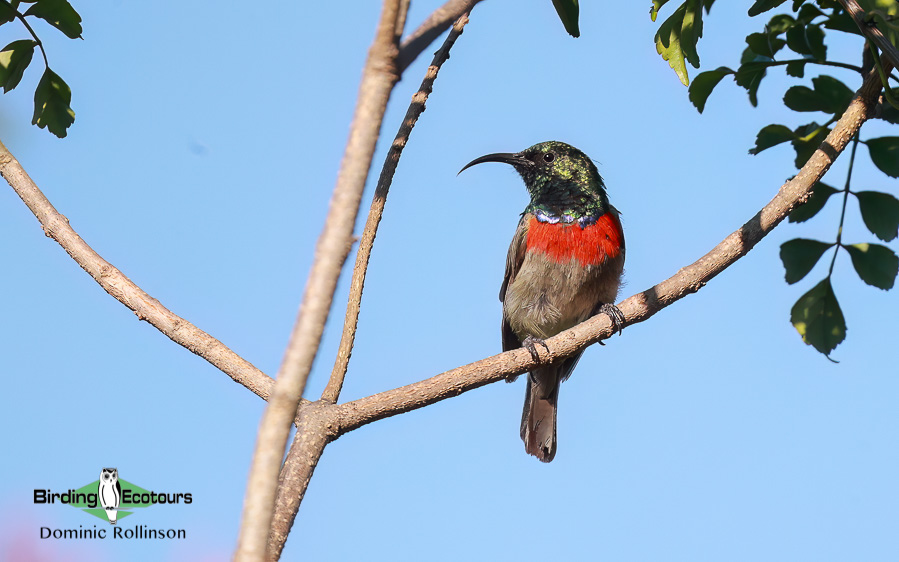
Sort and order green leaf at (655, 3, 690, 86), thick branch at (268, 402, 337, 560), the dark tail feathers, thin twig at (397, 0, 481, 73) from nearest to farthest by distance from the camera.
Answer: thin twig at (397, 0, 481, 73)
thick branch at (268, 402, 337, 560)
green leaf at (655, 3, 690, 86)
the dark tail feathers

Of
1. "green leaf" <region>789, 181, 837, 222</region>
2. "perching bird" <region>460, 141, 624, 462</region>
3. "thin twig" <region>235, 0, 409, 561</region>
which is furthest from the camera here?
"perching bird" <region>460, 141, 624, 462</region>

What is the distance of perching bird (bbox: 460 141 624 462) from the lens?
5.56m

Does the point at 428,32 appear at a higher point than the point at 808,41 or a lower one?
lower

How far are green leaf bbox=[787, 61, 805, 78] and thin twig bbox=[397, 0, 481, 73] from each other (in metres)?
2.92

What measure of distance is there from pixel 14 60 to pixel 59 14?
28 cm

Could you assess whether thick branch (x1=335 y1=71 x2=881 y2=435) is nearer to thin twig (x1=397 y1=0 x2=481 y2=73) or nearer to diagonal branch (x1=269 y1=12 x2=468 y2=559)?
diagonal branch (x1=269 y1=12 x2=468 y2=559)

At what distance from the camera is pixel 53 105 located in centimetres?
364

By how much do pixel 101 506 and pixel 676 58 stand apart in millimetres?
2782

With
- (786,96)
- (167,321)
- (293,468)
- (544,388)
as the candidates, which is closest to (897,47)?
(786,96)

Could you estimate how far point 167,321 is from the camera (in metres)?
2.90

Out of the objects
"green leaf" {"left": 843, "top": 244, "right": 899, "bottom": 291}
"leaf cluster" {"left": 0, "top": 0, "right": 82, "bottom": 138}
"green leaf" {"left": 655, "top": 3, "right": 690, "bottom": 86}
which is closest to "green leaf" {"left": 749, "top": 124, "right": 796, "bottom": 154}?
"green leaf" {"left": 843, "top": 244, "right": 899, "bottom": 291}

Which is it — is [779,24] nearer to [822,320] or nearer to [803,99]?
[803,99]

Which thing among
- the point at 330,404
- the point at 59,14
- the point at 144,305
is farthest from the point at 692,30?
the point at 59,14

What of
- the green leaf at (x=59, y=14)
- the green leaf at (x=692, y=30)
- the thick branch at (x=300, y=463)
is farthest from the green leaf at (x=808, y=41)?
the green leaf at (x=59, y=14)
